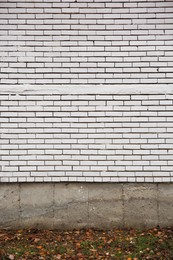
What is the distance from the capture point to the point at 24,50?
17.5 feet

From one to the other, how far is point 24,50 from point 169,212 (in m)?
3.75

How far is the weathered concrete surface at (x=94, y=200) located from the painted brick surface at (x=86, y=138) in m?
0.15

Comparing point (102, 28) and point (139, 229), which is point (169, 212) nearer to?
point (139, 229)

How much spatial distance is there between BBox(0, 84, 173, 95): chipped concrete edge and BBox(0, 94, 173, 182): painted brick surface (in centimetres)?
8

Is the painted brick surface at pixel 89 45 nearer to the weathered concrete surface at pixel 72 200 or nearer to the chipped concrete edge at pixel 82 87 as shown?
the chipped concrete edge at pixel 82 87

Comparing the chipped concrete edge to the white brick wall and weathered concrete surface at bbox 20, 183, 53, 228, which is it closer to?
the white brick wall

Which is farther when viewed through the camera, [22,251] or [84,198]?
[84,198]

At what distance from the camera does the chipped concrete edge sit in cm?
530

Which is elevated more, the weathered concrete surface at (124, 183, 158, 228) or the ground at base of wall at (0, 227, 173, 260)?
the weathered concrete surface at (124, 183, 158, 228)

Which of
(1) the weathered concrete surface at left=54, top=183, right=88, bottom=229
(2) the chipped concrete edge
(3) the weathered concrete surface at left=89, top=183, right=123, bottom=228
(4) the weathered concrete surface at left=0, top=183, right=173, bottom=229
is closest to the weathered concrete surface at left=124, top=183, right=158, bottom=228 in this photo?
(4) the weathered concrete surface at left=0, top=183, right=173, bottom=229

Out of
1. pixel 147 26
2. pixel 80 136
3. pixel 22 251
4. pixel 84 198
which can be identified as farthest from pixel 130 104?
pixel 22 251

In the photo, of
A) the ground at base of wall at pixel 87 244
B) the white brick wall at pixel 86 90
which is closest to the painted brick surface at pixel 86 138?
the white brick wall at pixel 86 90

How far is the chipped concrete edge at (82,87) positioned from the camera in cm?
530

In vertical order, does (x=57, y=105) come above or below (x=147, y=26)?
below
